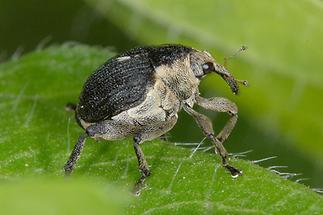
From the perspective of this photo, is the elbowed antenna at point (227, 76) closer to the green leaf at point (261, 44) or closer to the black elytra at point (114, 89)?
the black elytra at point (114, 89)

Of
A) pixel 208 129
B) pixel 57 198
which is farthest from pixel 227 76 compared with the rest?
pixel 57 198

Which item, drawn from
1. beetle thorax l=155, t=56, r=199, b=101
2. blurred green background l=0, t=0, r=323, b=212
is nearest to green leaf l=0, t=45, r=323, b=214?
beetle thorax l=155, t=56, r=199, b=101

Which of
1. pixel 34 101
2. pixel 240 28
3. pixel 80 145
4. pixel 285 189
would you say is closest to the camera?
pixel 285 189

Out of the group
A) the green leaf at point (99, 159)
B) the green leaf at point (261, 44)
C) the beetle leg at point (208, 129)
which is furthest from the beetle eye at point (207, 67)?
the green leaf at point (261, 44)

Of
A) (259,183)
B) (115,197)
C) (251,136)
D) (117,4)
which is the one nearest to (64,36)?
(117,4)

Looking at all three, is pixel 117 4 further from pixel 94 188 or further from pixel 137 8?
pixel 94 188

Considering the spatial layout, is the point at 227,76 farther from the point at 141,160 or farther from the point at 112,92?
the point at 141,160
